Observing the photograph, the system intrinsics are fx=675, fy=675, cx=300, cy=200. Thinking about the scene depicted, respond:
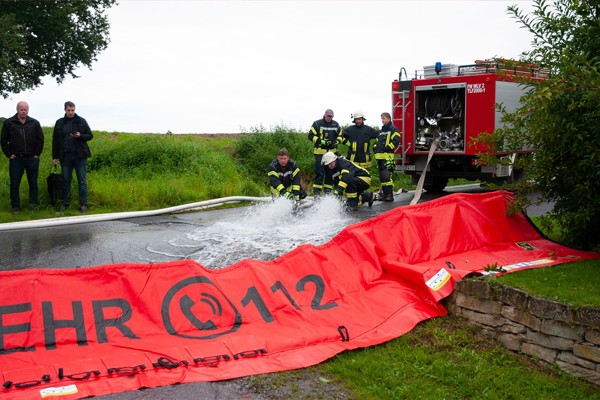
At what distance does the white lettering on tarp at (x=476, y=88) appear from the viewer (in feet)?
49.0

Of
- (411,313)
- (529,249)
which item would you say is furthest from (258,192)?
(411,313)

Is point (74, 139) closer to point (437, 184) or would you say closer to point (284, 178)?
point (284, 178)

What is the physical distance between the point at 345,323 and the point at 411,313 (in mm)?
642

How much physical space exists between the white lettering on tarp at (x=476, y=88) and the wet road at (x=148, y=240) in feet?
11.3

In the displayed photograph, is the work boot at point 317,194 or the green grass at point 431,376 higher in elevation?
the work boot at point 317,194

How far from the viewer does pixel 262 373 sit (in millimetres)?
5324

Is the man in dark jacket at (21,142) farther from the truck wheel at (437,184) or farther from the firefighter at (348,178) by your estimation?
the truck wheel at (437,184)

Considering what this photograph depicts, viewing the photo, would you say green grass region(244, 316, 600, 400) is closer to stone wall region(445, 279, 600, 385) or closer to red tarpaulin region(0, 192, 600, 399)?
stone wall region(445, 279, 600, 385)

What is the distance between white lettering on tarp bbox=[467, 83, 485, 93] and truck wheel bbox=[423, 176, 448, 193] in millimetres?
2742

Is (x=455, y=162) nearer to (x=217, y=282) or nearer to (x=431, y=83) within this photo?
(x=431, y=83)

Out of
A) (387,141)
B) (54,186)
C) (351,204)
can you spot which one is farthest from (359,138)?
(54,186)

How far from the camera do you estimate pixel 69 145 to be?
12.2 m

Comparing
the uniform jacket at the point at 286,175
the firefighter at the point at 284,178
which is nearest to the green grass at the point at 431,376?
the firefighter at the point at 284,178

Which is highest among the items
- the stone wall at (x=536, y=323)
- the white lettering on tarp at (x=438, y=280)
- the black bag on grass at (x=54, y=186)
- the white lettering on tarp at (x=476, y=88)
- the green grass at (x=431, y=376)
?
the white lettering on tarp at (x=476, y=88)
